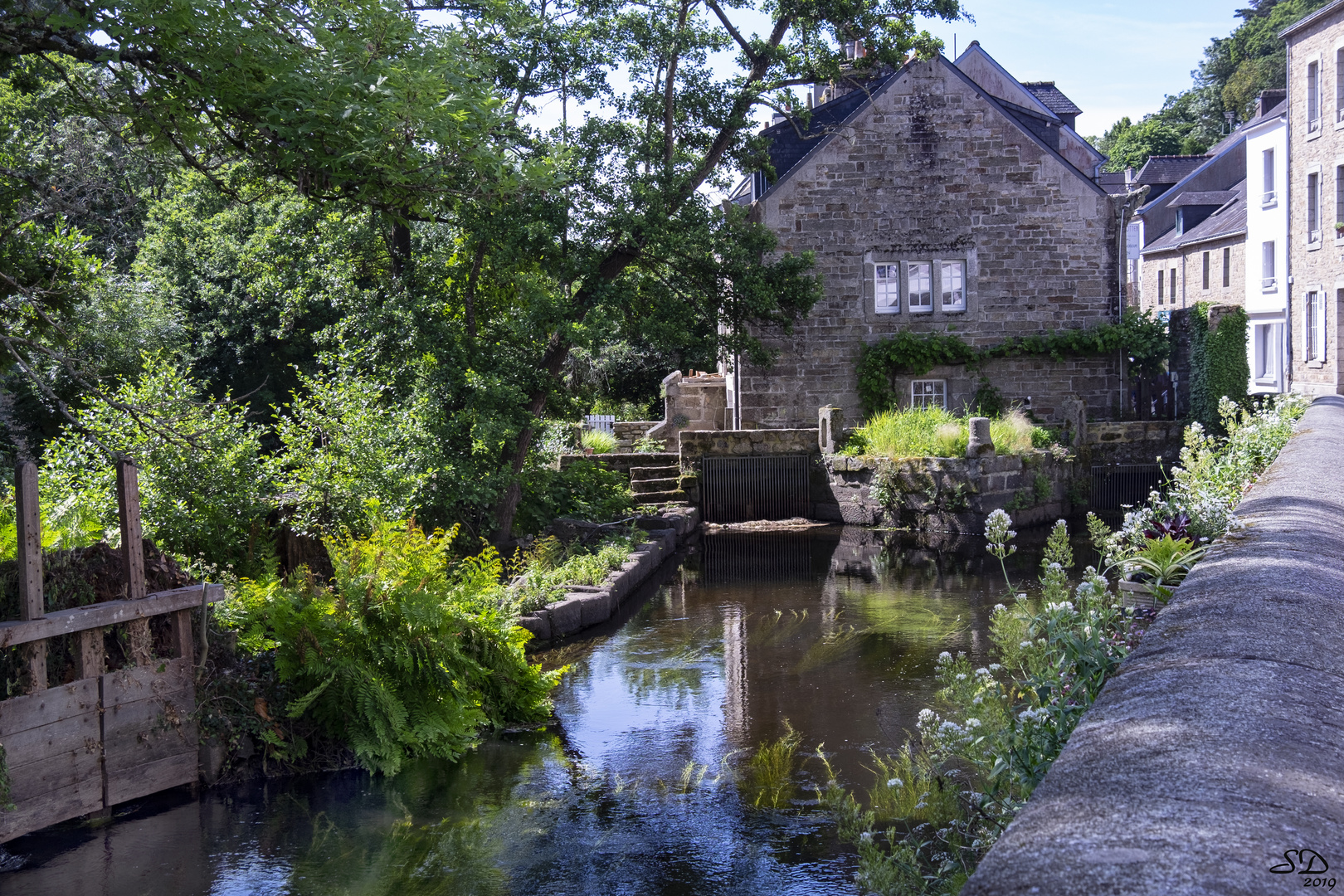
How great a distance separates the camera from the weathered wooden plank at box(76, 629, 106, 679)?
246 inches

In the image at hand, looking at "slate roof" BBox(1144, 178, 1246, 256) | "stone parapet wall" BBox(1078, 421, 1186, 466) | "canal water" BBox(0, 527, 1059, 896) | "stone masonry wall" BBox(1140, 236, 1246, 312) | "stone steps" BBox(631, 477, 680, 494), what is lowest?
"canal water" BBox(0, 527, 1059, 896)

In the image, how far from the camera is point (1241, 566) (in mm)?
3918

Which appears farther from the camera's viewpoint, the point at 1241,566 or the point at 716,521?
the point at 716,521

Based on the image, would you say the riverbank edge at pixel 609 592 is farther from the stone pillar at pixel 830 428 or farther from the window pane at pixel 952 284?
the window pane at pixel 952 284

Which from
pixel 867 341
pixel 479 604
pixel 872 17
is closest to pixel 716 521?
pixel 867 341

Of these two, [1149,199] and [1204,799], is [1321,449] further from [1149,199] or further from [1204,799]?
[1149,199]

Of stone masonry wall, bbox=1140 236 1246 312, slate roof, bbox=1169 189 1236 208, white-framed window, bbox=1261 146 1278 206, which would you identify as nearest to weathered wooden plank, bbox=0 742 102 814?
stone masonry wall, bbox=1140 236 1246 312

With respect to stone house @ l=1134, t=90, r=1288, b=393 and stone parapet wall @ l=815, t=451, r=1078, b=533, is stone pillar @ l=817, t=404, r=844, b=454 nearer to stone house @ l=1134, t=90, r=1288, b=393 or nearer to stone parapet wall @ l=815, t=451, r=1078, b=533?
stone parapet wall @ l=815, t=451, r=1078, b=533

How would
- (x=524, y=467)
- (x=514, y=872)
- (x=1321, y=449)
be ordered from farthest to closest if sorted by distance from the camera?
(x=524, y=467)
(x=1321, y=449)
(x=514, y=872)

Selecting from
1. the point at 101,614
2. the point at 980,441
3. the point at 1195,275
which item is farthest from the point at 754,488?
the point at 1195,275

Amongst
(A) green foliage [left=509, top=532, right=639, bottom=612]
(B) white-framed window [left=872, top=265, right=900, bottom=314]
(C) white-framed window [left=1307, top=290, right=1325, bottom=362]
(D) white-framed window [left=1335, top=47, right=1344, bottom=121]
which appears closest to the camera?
(A) green foliage [left=509, top=532, right=639, bottom=612]

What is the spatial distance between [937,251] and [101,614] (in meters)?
19.2

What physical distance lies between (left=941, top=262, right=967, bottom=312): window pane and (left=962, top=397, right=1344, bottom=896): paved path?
64.9 feet

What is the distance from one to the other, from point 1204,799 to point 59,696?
20.0ft
